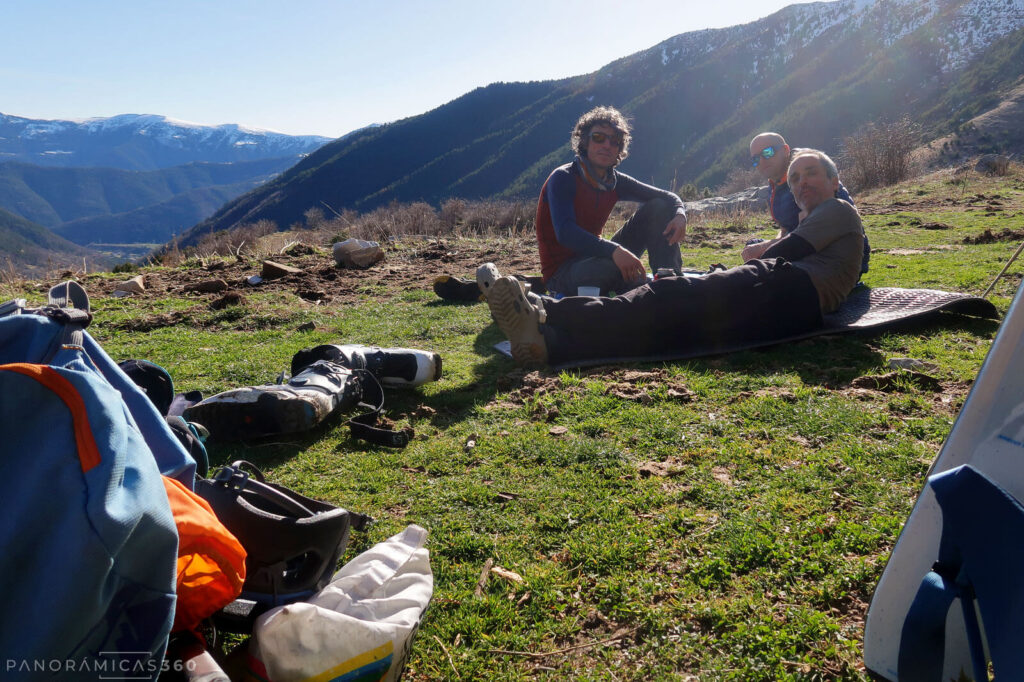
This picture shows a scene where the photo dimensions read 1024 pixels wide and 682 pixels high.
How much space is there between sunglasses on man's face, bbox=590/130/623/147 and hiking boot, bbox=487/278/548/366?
188 centimetres

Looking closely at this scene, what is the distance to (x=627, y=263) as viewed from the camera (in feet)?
14.6

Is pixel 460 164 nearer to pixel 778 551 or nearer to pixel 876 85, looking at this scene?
pixel 876 85

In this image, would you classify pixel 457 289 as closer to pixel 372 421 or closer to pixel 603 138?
pixel 603 138

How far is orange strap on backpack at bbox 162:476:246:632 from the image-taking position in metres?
1.18

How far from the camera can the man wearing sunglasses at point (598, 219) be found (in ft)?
15.6

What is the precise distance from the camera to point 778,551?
1911mm

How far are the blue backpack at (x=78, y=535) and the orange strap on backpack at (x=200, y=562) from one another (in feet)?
0.46

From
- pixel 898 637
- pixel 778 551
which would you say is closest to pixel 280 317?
pixel 778 551

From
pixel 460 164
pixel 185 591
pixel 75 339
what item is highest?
pixel 460 164

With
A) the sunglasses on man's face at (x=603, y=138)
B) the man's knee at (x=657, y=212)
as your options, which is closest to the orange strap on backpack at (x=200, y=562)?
the sunglasses on man's face at (x=603, y=138)

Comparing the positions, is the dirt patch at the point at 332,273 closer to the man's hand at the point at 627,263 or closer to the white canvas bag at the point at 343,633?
the man's hand at the point at 627,263

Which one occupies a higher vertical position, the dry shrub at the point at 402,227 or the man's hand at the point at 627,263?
the dry shrub at the point at 402,227

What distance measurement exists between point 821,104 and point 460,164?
6887 centimetres

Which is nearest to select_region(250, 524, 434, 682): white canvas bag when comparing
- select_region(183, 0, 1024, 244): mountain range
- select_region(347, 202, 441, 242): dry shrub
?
select_region(347, 202, 441, 242): dry shrub
